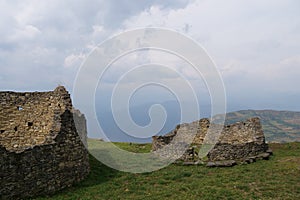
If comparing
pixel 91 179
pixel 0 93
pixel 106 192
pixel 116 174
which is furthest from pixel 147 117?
pixel 0 93

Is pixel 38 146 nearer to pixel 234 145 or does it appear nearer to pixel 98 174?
pixel 98 174

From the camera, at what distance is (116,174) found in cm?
1683

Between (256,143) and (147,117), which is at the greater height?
(147,117)

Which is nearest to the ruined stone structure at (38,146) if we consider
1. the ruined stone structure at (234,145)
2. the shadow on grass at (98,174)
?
the shadow on grass at (98,174)

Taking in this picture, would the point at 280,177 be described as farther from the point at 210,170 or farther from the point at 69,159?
the point at 69,159

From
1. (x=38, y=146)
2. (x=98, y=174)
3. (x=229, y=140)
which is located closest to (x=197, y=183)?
(x=98, y=174)

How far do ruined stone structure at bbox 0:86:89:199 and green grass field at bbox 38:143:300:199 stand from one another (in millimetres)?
944

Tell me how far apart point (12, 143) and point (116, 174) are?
271 inches

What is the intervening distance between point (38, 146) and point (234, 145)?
14.3m

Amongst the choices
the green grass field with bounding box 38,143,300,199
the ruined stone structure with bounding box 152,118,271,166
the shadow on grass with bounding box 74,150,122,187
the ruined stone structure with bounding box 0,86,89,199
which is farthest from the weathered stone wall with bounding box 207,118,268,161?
the ruined stone structure with bounding box 0,86,89,199

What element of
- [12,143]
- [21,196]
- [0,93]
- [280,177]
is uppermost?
[0,93]

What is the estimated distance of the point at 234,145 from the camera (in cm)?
2105

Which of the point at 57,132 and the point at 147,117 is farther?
the point at 147,117

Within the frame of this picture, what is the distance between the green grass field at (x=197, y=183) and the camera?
1255 cm
